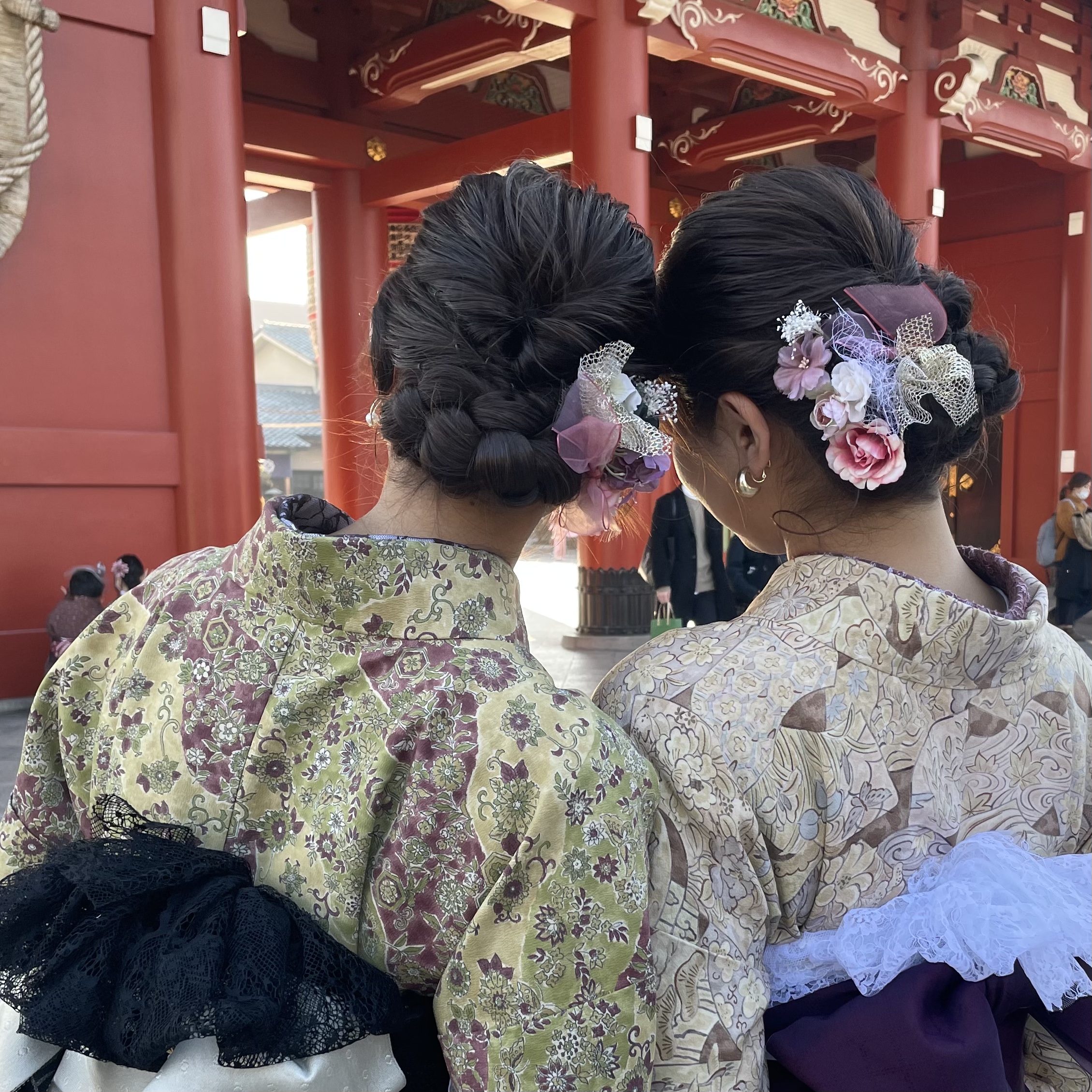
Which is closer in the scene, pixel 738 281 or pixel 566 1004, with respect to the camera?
pixel 566 1004

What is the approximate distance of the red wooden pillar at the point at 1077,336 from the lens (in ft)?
31.9

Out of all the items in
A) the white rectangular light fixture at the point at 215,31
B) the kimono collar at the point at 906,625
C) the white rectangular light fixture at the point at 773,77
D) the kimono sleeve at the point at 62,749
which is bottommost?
the kimono sleeve at the point at 62,749

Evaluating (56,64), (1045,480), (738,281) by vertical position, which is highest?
(56,64)

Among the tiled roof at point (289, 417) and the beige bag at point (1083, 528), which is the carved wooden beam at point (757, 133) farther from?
the tiled roof at point (289, 417)

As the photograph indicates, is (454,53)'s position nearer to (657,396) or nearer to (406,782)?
(657,396)

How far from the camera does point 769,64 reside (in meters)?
6.63

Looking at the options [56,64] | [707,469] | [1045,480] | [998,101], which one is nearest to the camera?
[707,469]

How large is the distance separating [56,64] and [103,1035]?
478cm

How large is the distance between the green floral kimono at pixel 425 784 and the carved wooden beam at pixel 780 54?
5976 mm

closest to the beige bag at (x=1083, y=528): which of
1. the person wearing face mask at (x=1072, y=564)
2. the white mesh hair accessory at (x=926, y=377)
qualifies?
the person wearing face mask at (x=1072, y=564)

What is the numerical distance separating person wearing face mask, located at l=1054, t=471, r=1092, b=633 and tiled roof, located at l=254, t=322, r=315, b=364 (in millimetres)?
21688

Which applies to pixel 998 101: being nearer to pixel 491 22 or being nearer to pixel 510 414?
pixel 491 22

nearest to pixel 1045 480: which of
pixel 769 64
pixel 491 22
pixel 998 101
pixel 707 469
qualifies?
pixel 998 101

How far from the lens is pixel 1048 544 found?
8219 millimetres
